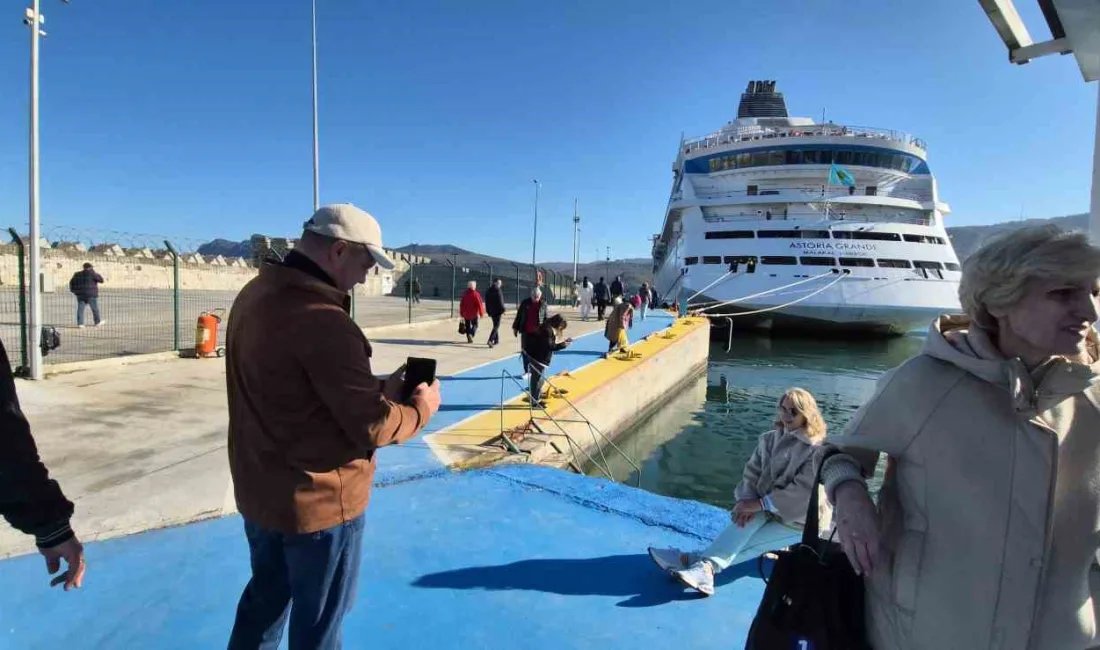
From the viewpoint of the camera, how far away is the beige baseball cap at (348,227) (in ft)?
5.82

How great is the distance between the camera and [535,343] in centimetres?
745

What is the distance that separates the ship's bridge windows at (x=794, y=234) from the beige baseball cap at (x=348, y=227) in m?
25.1

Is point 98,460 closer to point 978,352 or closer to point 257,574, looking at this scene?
point 257,574

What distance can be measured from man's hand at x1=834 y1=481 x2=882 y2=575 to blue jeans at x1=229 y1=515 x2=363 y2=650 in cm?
140

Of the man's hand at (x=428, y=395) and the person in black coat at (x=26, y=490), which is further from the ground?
the man's hand at (x=428, y=395)

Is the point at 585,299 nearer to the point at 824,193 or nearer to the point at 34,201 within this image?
the point at 824,193

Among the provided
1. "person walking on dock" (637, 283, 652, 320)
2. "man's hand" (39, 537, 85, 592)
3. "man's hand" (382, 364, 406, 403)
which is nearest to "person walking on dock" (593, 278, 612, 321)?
"person walking on dock" (637, 283, 652, 320)

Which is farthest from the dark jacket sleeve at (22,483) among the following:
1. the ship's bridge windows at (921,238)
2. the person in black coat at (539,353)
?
the ship's bridge windows at (921,238)

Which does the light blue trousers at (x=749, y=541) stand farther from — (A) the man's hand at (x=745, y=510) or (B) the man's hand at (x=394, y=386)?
(B) the man's hand at (x=394, y=386)

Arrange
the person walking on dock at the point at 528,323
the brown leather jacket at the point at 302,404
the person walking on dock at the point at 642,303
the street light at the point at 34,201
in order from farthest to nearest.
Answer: the person walking on dock at the point at 642,303 < the person walking on dock at the point at 528,323 < the street light at the point at 34,201 < the brown leather jacket at the point at 302,404

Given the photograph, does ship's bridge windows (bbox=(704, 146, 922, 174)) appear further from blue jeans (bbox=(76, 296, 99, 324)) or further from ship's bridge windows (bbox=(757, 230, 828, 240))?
blue jeans (bbox=(76, 296, 99, 324))

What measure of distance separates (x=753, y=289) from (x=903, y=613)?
2418 centimetres

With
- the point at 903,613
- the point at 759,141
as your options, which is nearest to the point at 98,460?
the point at 903,613

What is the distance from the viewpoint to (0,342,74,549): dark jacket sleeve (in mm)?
1521
